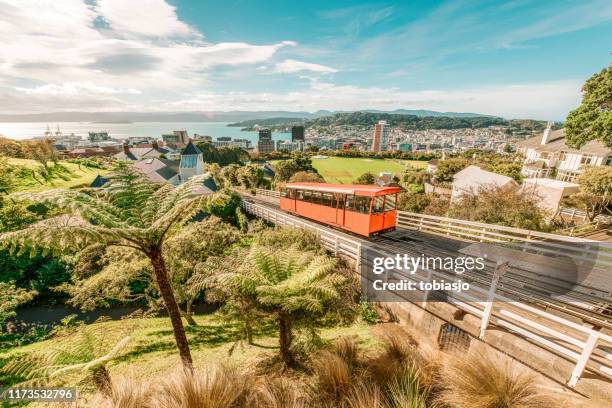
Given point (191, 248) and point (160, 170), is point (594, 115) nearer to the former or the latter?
point (191, 248)

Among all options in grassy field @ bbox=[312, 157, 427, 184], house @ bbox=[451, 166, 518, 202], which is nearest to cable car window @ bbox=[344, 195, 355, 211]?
house @ bbox=[451, 166, 518, 202]

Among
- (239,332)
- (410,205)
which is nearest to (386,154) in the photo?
(410,205)

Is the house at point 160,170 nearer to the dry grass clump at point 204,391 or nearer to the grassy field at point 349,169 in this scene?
the grassy field at point 349,169

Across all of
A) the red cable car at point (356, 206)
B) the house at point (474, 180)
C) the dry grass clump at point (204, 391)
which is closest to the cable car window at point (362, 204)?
the red cable car at point (356, 206)

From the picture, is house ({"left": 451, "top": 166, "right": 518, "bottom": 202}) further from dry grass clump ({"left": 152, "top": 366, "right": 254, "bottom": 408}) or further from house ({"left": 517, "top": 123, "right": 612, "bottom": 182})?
dry grass clump ({"left": 152, "top": 366, "right": 254, "bottom": 408})

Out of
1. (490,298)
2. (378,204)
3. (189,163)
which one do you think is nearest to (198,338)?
(378,204)

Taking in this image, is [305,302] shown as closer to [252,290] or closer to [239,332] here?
[252,290]
